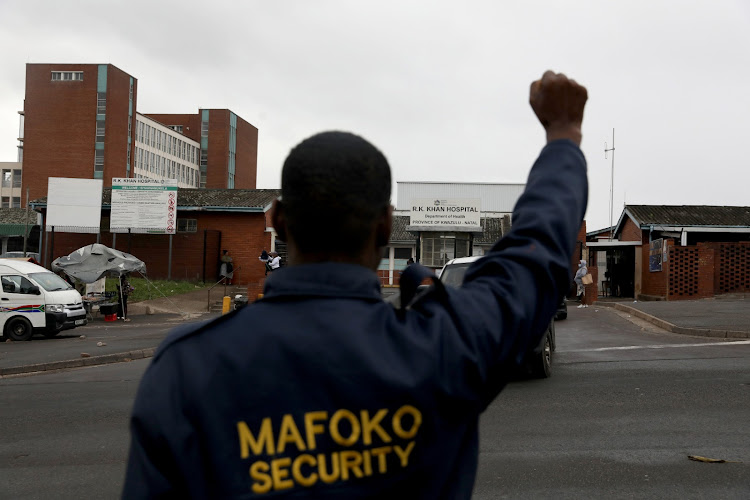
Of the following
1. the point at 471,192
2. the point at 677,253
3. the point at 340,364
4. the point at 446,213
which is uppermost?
the point at 471,192

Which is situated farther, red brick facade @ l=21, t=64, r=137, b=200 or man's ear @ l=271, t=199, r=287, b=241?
red brick facade @ l=21, t=64, r=137, b=200

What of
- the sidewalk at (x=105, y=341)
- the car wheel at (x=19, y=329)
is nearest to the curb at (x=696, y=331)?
the sidewalk at (x=105, y=341)

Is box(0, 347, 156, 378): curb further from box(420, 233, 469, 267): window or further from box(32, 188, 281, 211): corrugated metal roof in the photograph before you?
box(32, 188, 281, 211): corrugated metal roof

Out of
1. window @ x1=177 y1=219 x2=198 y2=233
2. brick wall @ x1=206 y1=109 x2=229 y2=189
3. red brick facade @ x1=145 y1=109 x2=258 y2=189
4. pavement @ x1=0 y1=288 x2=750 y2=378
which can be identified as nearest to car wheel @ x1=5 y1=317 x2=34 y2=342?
pavement @ x1=0 y1=288 x2=750 y2=378

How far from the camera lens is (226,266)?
36.8m

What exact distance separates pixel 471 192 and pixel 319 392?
5732cm

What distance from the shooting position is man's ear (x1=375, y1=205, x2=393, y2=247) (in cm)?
153

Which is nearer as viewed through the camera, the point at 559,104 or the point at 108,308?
the point at 559,104

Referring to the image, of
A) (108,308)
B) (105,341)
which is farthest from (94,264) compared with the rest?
(105,341)

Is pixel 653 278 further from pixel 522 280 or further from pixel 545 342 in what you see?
pixel 522 280

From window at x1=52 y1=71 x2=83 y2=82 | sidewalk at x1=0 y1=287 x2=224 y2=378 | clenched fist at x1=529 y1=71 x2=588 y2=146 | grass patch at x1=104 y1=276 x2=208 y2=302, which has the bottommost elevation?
sidewalk at x1=0 y1=287 x2=224 y2=378

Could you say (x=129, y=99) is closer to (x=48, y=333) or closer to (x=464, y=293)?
(x=48, y=333)

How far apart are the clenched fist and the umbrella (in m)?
25.3

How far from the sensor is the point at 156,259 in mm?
38219
